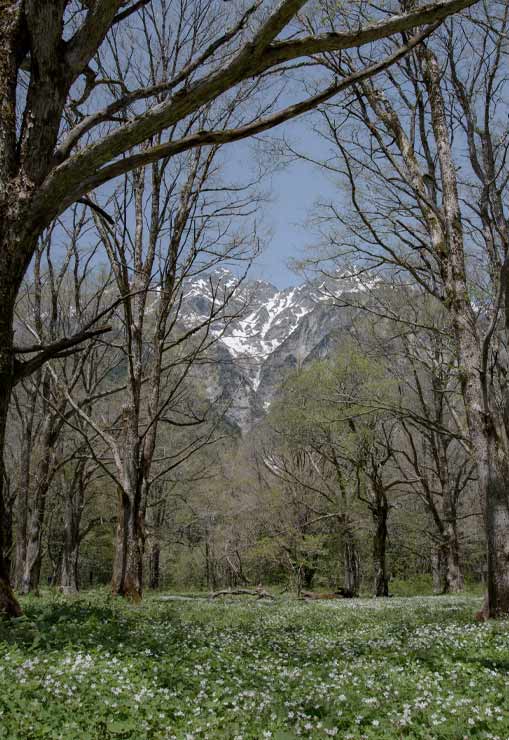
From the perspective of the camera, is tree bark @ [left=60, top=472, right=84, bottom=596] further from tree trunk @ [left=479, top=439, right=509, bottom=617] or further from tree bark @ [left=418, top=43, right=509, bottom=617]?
tree trunk @ [left=479, top=439, right=509, bottom=617]

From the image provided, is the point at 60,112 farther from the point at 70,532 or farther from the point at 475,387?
the point at 70,532

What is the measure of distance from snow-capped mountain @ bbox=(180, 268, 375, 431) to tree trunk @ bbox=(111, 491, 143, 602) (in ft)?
13.1

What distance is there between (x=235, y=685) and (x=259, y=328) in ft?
51.5

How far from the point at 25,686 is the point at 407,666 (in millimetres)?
3436

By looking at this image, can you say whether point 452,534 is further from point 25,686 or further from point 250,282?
point 25,686

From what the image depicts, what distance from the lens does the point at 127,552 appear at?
11062mm

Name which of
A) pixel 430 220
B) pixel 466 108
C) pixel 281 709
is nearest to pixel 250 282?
pixel 430 220

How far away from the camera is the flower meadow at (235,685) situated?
3328 mm

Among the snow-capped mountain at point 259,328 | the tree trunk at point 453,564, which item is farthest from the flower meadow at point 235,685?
the tree trunk at point 453,564

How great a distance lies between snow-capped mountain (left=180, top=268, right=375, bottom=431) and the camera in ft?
46.3

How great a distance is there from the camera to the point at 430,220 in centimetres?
1073

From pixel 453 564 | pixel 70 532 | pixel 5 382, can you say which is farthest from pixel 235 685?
pixel 453 564

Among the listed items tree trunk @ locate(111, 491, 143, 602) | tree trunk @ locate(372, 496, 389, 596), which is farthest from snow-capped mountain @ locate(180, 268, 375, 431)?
tree trunk @ locate(372, 496, 389, 596)

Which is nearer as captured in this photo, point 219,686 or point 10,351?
Answer: point 219,686
